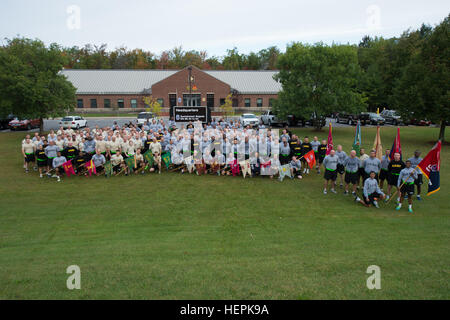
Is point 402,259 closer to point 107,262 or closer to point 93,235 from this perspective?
point 107,262

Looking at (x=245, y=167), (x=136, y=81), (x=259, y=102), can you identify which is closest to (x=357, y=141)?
(x=245, y=167)

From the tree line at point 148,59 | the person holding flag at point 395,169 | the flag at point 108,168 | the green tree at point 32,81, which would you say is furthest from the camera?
the tree line at point 148,59

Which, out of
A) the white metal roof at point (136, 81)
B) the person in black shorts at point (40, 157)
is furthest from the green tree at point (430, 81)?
the white metal roof at point (136, 81)

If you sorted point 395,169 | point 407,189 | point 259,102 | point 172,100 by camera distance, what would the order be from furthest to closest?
point 259,102, point 172,100, point 395,169, point 407,189

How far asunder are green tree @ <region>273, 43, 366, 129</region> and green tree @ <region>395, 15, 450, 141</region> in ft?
16.4

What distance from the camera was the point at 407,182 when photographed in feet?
35.4

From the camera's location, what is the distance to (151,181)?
14.5m

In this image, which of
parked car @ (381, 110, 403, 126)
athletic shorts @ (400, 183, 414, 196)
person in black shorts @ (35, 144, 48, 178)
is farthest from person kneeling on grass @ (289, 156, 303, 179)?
parked car @ (381, 110, 403, 126)

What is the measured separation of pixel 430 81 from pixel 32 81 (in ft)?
107

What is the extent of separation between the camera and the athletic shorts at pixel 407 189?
422 inches

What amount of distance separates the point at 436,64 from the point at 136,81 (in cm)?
4506

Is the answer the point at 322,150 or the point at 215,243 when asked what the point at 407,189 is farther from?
the point at 215,243

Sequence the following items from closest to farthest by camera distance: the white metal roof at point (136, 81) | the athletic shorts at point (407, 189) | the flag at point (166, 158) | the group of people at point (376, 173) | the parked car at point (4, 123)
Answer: the athletic shorts at point (407, 189)
the group of people at point (376, 173)
the flag at point (166, 158)
the parked car at point (4, 123)
the white metal roof at point (136, 81)

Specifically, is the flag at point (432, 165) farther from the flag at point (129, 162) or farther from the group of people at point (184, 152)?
the flag at point (129, 162)
